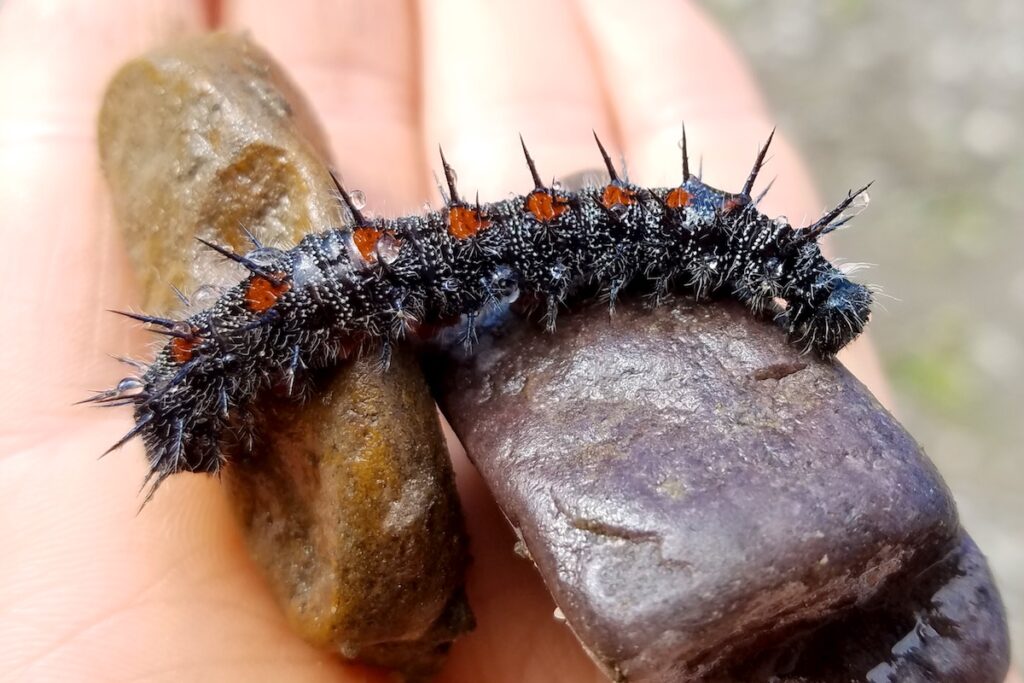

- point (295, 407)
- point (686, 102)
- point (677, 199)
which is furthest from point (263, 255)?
point (686, 102)

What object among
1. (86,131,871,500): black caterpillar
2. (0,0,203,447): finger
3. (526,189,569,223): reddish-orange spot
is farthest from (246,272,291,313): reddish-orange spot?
(0,0,203,447): finger

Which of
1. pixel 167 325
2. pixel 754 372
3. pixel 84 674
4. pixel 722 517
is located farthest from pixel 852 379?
pixel 84 674

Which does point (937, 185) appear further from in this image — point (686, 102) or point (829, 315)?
point (829, 315)

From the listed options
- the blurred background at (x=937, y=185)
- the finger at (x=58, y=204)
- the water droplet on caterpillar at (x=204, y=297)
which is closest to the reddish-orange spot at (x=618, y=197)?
the water droplet on caterpillar at (x=204, y=297)

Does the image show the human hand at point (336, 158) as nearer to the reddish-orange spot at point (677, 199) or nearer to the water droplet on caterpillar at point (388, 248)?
the water droplet on caterpillar at point (388, 248)

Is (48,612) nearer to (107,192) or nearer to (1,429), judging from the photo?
(1,429)

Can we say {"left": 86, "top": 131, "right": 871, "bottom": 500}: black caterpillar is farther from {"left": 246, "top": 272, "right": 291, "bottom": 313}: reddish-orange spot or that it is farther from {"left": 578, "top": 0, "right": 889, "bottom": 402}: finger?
{"left": 578, "top": 0, "right": 889, "bottom": 402}: finger
